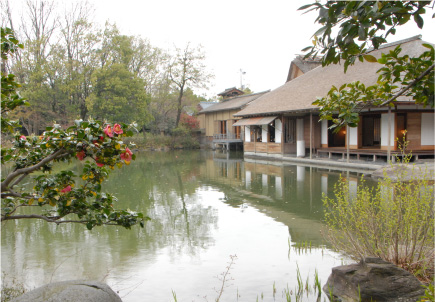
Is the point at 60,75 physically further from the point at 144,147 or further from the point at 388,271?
the point at 388,271

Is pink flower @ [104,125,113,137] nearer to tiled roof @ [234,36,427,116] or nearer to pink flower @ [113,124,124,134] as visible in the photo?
pink flower @ [113,124,124,134]

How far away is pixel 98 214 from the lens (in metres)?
3.42

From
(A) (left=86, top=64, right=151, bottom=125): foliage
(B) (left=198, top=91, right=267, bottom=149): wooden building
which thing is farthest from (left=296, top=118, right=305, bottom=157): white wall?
(A) (left=86, top=64, right=151, bottom=125): foliage

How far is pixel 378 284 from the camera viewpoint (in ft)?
12.6

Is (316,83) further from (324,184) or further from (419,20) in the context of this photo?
(419,20)

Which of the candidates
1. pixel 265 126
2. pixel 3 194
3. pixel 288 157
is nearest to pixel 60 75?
pixel 265 126

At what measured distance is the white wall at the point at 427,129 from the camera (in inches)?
620

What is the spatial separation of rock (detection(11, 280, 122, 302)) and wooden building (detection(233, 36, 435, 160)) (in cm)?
1297

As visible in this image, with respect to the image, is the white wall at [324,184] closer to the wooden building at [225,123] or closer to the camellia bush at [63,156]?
the camellia bush at [63,156]

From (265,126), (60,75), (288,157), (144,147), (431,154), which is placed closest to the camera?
(431,154)

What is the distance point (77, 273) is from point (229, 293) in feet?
6.83

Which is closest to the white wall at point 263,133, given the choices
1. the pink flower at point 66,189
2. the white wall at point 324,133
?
the white wall at point 324,133

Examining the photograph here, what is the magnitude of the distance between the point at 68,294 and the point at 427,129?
16.2 meters

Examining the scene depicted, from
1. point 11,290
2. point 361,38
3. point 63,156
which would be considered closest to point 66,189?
point 63,156
